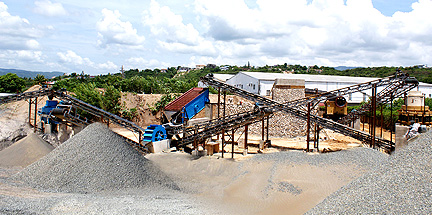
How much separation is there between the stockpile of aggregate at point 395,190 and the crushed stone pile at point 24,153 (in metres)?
12.4

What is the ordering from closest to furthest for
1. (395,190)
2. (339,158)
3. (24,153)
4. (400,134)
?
(395,190) → (339,158) → (24,153) → (400,134)

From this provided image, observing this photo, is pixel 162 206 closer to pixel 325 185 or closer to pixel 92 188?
pixel 92 188

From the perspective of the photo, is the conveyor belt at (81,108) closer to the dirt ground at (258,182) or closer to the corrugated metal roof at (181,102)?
the dirt ground at (258,182)

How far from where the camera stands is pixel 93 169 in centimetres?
1055

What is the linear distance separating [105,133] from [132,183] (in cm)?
308

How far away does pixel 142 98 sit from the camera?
1156 inches

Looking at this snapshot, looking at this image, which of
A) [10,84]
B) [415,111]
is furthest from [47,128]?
[10,84]

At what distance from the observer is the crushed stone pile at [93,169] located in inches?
395

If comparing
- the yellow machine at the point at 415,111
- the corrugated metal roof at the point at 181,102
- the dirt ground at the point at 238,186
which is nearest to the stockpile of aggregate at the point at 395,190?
the dirt ground at the point at 238,186

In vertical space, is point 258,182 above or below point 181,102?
below

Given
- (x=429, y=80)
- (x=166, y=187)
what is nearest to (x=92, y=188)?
(x=166, y=187)

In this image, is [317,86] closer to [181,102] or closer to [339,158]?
[181,102]

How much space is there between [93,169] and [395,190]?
8978mm

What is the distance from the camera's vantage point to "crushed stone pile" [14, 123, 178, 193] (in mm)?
10031
